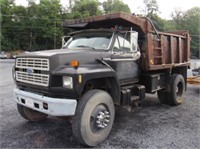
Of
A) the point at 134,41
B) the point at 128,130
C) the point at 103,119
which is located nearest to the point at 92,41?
the point at 134,41

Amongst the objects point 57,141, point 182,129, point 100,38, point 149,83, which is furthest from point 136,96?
→ point 57,141

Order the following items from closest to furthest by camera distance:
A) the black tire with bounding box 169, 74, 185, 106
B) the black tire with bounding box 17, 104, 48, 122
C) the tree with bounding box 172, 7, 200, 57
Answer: the black tire with bounding box 17, 104, 48, 122 → the black tire with bounding box 169, 74, 185, 106 → the tree with bounding box 172, 7, 200, 57

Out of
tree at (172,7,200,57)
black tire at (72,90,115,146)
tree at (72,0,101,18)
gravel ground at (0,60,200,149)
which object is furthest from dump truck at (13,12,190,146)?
tree at (172,7,200,57)

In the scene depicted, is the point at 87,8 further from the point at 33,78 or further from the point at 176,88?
the point at 33,78

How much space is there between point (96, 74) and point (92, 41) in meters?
1.33

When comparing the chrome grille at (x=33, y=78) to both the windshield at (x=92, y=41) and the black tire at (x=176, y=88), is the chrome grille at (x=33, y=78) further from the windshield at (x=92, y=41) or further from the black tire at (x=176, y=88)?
the black tire at (x=176, y=88)

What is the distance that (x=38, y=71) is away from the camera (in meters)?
4.11

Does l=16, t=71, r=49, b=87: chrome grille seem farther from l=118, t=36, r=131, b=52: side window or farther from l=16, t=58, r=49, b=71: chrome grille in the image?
l=118, t=36, r=131, b=52: side window

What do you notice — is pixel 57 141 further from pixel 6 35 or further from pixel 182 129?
pixel 6 35

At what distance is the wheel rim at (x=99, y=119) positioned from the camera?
409cm

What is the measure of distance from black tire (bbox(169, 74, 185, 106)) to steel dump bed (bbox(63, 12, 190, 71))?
429 millimetres

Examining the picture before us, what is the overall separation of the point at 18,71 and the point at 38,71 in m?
0.76

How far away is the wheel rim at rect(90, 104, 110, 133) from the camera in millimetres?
4094

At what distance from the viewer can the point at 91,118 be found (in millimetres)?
4078
